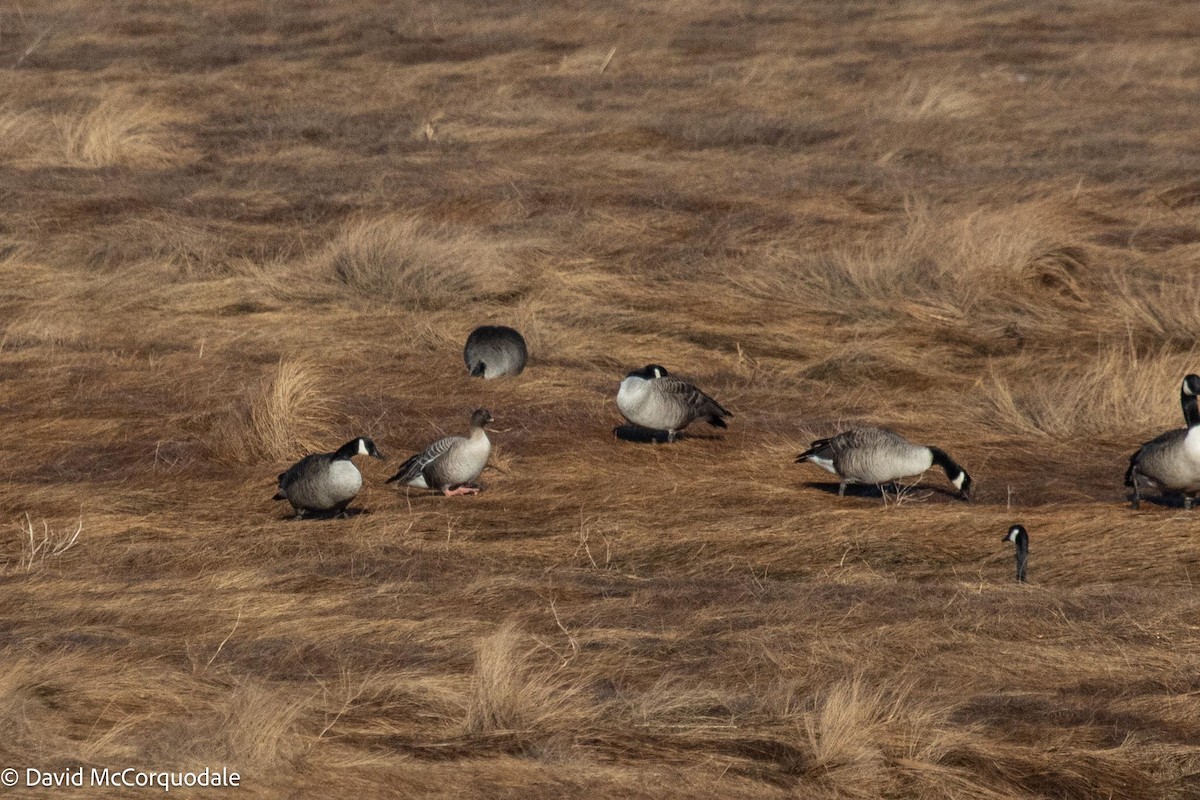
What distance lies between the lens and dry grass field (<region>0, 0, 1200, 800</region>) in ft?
21.2

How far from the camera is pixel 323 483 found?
9539 millimetres

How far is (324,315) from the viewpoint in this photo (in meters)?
14.5

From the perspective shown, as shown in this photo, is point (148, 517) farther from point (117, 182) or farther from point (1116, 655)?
point (117, 182)

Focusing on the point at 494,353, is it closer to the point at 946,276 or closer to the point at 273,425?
the point at 273,425

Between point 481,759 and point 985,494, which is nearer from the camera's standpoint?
point 481,759

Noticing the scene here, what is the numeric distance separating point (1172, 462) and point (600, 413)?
3918 mm

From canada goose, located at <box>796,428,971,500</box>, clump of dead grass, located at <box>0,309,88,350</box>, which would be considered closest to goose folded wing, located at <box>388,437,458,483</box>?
canada goose, located at <box>796,428,971,500</box>

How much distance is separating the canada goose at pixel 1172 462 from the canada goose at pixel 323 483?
4160 mm

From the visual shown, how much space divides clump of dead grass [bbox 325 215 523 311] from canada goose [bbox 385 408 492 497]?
4847 mm

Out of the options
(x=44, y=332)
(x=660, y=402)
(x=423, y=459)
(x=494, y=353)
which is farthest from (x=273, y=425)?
(x=44, y=332)

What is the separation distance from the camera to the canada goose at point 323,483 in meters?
9.51

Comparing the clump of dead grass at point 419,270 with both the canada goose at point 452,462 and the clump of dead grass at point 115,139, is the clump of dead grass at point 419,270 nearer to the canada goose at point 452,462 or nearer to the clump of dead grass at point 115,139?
the canada goose at point 452,462

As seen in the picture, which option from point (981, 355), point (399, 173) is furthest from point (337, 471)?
point (399, 173)

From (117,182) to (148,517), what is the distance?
33.0 ft
